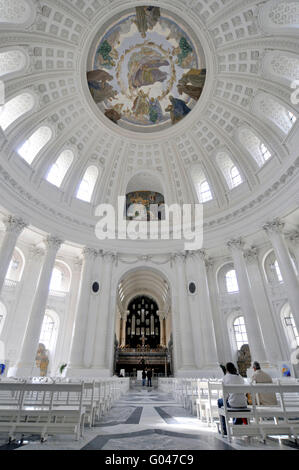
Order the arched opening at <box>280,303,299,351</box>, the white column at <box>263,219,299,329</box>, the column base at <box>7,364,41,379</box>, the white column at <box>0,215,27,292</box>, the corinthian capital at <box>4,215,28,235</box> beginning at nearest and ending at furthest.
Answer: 1. the column base at <box>7,364,41,379</box>
2. the white column at <box>263,219,299,329</box>
3. the white column at <box>0,215,27,292</box>
4. the corinthian capital at <box>4,215,28,235</box>
5. the arched opening at <box>280,303,299,351</box>

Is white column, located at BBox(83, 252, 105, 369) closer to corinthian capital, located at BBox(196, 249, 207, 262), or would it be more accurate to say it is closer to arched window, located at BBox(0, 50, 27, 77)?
corinthian capital, located at BBox(196, 249, 207, 262)

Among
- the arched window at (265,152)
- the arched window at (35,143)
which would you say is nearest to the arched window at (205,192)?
the arched window at (265,152)

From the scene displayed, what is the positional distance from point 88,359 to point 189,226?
503 inches

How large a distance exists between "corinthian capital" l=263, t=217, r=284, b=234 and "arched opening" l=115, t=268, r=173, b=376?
1210 centimetres

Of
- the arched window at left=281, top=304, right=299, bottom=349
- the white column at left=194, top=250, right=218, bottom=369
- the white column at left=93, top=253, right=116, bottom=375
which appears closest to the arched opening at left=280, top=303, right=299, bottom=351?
the arched window at left=281, top=304, right=299, bottom=349

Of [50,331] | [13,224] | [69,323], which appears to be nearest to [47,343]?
[50,331]

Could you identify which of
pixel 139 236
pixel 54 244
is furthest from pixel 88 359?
pixel 139 236

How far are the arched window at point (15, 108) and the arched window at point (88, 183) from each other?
6602 millimetres

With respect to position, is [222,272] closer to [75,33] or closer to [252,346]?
[252,346]

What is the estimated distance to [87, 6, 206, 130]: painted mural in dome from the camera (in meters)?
17.3

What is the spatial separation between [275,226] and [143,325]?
27.7m

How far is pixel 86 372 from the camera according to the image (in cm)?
1563

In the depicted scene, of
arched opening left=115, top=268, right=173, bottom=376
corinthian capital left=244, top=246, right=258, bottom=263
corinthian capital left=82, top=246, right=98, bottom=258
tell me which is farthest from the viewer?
arched opening left=115, top=268, right=173, bottom=376
